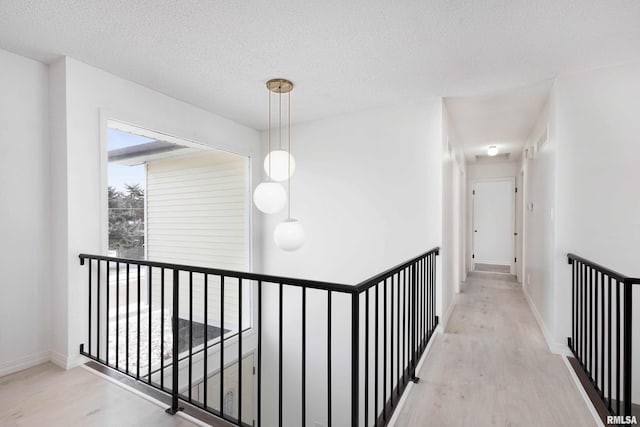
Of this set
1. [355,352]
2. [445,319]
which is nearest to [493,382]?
[445,319]

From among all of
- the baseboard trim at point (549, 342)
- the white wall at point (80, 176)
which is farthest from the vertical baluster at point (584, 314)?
the white wall at point (80, 176)

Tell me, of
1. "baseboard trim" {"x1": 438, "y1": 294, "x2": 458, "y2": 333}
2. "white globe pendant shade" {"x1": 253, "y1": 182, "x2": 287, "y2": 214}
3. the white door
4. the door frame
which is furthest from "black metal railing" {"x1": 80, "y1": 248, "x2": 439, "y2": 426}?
the white door

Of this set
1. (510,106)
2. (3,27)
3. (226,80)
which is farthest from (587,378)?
(3,27)

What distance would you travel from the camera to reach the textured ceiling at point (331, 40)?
6.32 feet

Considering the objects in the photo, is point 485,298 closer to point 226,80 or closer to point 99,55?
point 226,80

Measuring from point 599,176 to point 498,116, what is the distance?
151 centimetres

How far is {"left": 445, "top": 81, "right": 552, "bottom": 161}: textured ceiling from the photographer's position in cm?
327

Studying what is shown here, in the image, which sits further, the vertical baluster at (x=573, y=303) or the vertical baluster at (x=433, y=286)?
the vertical baluster at (x=433, y=286)

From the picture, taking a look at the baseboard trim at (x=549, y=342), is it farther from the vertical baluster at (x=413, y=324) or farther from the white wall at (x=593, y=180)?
the vertical baluster at (x=413, y=324)

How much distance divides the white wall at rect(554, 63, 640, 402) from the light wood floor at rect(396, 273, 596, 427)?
0.47m

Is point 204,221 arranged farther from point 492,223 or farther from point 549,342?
point 492,223

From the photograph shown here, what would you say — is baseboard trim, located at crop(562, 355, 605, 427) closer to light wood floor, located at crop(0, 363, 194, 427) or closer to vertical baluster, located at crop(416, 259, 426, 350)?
vertical baluster, located at crop(416, 259, 426, 350)

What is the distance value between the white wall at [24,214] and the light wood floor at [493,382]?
2.82 m

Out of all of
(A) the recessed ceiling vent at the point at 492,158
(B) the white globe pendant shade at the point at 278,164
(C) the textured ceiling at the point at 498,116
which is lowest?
(B) the white globe pendant shade at the point at 278,164
